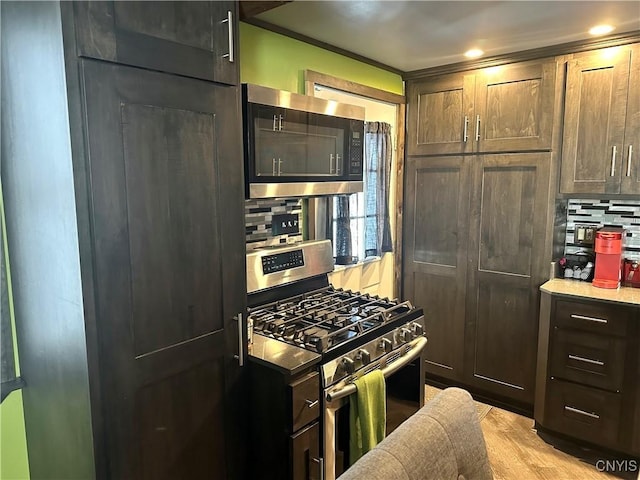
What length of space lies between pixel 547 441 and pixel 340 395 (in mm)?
1743

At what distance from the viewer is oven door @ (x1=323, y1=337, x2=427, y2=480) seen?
1815mm

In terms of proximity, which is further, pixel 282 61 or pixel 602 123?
pixel 602 123

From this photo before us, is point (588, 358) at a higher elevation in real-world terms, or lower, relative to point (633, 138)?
lower

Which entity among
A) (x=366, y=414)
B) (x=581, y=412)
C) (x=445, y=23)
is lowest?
(x=581, y=412)

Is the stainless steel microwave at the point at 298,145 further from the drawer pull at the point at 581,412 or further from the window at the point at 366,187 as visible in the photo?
the drawer pull at the point at 581,412

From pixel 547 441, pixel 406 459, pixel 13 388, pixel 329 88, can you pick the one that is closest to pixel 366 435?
pixel 406 459

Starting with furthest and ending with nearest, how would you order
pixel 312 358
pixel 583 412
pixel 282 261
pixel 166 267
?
pixel 583 412, pixel 282 261, pixel 312 358, pixel 166 267

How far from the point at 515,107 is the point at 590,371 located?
166 centimetres

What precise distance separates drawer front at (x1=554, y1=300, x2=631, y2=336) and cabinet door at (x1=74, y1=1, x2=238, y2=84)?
88.4 inches

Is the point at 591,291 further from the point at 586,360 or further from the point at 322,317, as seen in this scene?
the point at 322,317

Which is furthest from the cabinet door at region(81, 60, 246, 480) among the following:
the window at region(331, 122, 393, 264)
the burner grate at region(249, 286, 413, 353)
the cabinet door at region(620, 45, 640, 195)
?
the cabinet door at region(620, 45, 640, 195)

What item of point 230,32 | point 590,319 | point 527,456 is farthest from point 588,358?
point 230,32

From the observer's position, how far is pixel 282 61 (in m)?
2.39

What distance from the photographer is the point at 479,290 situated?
313 centimetres
